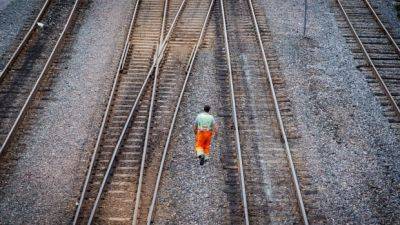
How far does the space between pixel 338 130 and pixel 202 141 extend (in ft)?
13.8

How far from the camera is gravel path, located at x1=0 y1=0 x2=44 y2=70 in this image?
54.0ft

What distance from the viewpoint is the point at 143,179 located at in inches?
427

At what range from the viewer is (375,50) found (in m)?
16.3

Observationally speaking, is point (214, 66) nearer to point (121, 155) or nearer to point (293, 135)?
point (293, 135)

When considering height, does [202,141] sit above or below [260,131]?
above

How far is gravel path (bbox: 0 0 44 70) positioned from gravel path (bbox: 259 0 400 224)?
31.7 ft

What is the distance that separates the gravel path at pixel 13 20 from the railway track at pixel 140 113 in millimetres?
4216

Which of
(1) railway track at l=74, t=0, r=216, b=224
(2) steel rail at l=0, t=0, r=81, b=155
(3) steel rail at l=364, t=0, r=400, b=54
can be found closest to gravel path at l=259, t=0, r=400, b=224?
(3) steel rail at l=364, t=0, r=400, b=54

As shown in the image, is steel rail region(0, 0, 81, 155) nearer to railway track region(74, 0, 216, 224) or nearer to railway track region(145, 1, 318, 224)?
railway track region(74, 0, 216, 224)

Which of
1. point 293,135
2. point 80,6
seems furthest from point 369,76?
point 80,6

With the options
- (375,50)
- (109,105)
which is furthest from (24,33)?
(375,50)

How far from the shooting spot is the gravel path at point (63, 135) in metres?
10.2

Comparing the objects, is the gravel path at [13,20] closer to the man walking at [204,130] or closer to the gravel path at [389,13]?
the man walking at [204,130]

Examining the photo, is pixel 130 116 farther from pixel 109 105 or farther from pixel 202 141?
pixel 202 141
